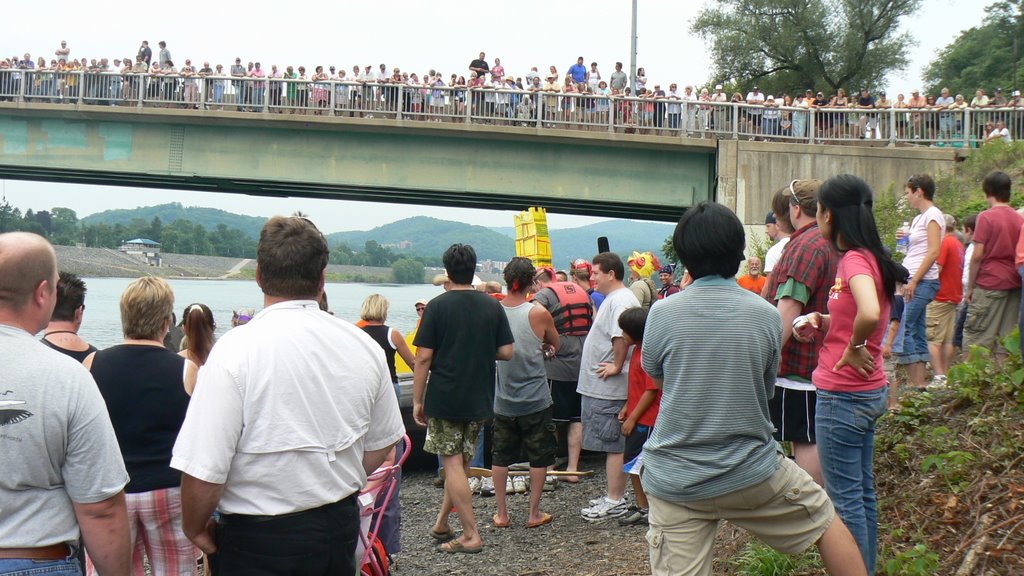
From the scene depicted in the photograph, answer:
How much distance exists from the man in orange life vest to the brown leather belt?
605cm

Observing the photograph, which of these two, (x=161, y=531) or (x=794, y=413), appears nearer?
(x=161, y=531)

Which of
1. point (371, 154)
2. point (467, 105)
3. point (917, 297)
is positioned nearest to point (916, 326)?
point (917, 297)

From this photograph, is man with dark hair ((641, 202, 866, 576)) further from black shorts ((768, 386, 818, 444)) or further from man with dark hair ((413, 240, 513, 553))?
man with dark hair ((413, 240, 513, 553))

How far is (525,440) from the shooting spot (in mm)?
7477

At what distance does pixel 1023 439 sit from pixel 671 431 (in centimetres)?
270

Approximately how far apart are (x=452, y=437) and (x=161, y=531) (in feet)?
8.92

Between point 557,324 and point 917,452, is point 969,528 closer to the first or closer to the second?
point 917,452

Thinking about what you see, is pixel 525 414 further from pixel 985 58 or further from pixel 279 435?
pixel 985 58

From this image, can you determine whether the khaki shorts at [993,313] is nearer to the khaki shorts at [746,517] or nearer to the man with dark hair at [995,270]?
the man with dark hair at [995,270]

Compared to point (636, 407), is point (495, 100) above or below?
above

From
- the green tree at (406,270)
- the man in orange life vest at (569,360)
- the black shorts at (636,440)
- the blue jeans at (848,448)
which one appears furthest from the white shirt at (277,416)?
the green tree at (406,270)

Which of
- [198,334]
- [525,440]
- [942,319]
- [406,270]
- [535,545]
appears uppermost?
[406,270]

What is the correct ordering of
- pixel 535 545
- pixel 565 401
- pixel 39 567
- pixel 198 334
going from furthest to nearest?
pixel 565 401 < pixel 535 545 < pixel 198 334 < pixel 39 567

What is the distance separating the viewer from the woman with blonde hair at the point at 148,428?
4.05 metres
